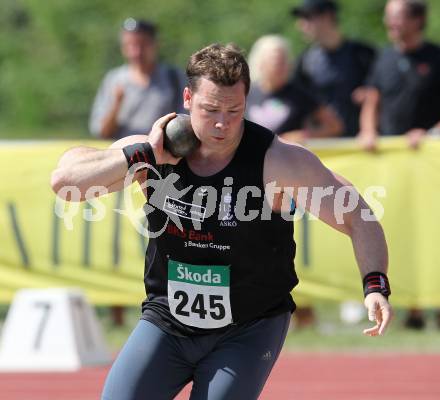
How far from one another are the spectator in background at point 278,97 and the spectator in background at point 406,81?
1.65ft

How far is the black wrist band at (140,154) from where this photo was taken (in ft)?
14.1

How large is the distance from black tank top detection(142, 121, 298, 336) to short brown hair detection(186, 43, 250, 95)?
268mm

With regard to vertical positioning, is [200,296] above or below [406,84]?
below

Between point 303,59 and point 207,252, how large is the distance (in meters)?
6.29

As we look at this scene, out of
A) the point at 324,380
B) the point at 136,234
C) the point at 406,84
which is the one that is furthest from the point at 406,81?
the point at 324,380

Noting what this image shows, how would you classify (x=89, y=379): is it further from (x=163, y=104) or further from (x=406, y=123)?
(x=406, y=123)

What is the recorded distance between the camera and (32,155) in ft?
32.8

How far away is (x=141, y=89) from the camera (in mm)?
10055

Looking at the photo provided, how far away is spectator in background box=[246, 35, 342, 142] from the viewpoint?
9617 mm

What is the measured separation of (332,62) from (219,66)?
6.16 metres

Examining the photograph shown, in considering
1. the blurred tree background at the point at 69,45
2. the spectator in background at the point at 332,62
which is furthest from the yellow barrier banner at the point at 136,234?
the blurred tree background at the point at 69,45

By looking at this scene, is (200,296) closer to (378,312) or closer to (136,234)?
(378,312)

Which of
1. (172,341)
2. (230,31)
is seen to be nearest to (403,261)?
(172,341)

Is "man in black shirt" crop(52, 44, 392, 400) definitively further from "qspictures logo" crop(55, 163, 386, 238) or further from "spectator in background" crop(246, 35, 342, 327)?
"spectator in background" crop(246, 35, 342, 327)
